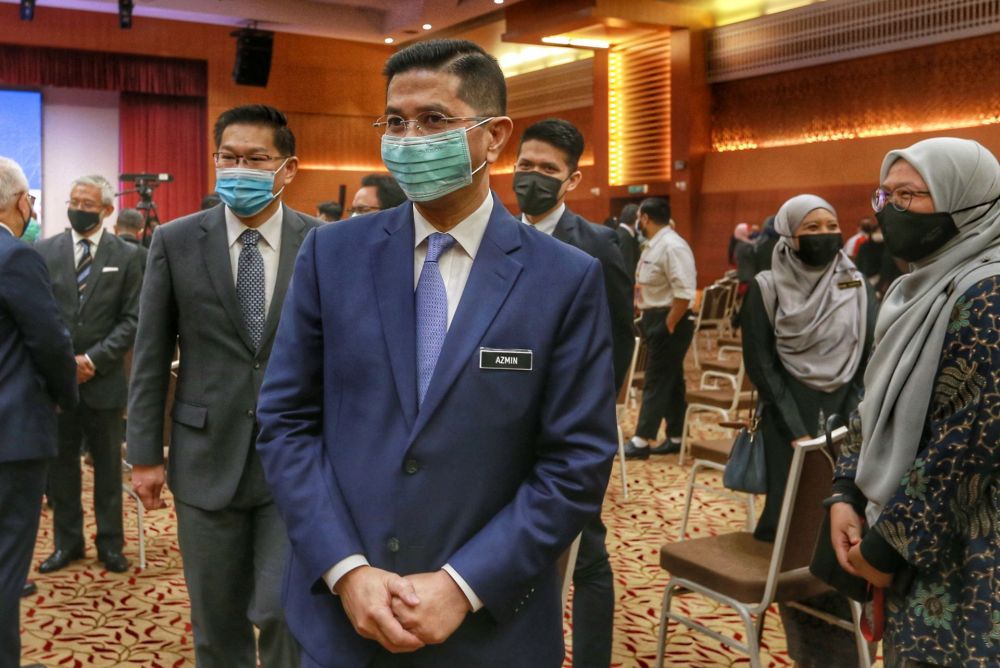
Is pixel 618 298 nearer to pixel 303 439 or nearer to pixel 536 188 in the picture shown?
pixel 536 188

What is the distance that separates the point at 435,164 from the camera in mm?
1552

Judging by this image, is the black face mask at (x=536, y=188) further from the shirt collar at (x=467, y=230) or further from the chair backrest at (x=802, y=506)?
the shirt collar at (x=467, y=230)

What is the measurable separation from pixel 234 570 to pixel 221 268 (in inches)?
30.1

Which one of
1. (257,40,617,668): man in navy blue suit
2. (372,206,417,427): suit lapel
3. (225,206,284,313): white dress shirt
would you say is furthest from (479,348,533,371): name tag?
(225,206,284,313): white dress shirt

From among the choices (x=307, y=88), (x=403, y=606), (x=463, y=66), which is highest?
(x=307, y=88)

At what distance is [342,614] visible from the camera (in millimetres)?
1481

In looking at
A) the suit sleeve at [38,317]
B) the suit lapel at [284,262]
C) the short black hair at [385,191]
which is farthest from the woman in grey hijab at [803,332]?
the suit sleeve at [38,317]

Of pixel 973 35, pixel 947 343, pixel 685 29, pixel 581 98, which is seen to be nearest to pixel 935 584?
pixel 947 343

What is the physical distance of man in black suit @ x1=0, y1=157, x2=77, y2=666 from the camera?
107 inches

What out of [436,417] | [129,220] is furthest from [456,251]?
[129,220]

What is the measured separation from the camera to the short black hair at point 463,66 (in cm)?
155

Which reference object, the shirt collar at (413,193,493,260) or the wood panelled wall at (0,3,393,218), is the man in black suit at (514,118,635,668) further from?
the wood panelled wall at (0,3,393,218)

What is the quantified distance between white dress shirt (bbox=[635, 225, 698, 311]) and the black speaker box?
28.2ft

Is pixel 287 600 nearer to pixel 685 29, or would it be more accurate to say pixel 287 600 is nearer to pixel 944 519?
pixel 944 519
